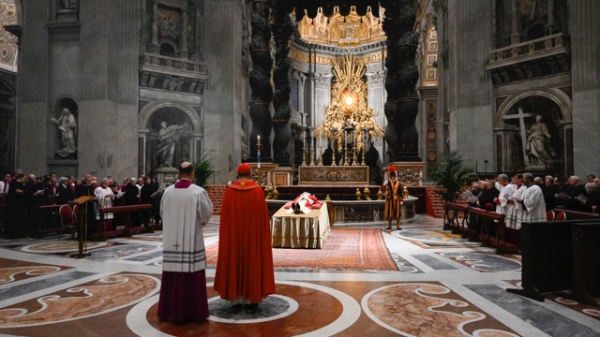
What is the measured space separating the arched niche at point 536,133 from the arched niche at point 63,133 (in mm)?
17891

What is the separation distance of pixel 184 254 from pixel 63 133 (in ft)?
55.0

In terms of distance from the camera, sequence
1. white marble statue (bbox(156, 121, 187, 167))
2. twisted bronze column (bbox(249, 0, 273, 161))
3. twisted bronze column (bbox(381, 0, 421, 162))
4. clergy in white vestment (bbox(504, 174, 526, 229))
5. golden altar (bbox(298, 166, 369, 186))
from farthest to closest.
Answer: white marble statue (bbox(156, 121, 187, 167)), golden altar (bbox(298, 166, 369, 186)), twisted bronze column (bbox(249, 0, 273, 161)), twisted bronze column (bbox(381, 0, 421, 162)), clergy in white vestment (bbox(504, 174, 526, 229))

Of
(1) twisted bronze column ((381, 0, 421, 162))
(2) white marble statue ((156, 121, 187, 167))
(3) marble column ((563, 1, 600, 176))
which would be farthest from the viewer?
(2) white marble statue ((156, 121, 187, 167))

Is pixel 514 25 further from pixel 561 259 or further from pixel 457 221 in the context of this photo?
pixel 561 259

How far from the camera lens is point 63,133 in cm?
Answer: 1802

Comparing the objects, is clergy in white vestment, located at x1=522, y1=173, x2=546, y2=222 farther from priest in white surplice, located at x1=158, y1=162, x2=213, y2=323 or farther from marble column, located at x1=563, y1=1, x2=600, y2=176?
marble column, located at x1=563, y1=1, x2=600, y2=176

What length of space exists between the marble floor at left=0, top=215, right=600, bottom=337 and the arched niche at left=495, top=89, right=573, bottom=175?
9.76 m

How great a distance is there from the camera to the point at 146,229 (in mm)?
11734

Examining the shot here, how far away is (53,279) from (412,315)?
16.6 feet

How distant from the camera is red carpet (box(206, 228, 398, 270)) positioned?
688cm

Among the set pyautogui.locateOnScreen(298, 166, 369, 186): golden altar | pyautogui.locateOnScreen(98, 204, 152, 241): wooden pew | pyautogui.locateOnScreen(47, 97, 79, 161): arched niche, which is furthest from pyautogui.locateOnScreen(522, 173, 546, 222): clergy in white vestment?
pyautogui.locateOnScreen(47, 97, 79, 161): arched niche

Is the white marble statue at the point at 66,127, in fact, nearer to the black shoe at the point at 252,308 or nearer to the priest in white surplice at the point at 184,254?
the priest in white surplice at the point at 184,254

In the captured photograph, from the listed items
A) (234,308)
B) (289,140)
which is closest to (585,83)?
(289,140)

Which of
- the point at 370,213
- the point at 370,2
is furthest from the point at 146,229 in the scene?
the point at 370,2
